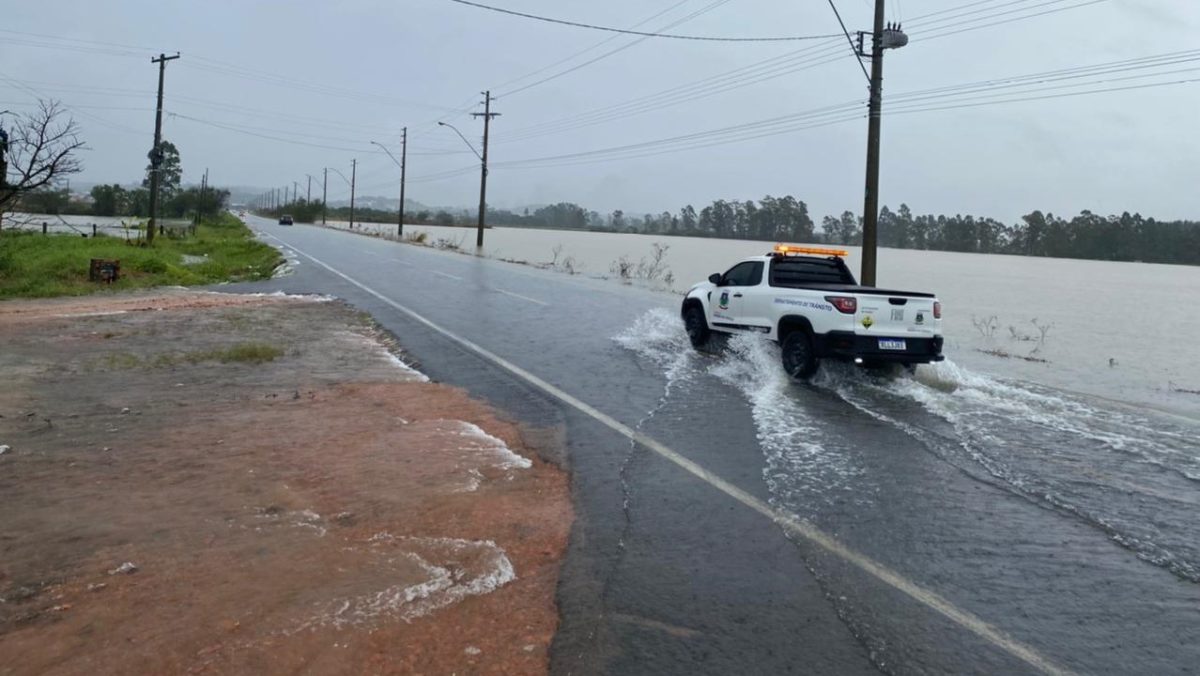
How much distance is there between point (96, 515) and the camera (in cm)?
537

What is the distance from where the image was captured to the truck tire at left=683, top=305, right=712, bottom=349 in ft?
45.4

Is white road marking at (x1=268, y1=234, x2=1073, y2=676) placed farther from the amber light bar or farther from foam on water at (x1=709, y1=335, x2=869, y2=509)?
the amber light bar

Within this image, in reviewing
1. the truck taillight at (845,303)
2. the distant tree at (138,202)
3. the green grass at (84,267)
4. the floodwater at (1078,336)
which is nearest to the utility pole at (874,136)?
the floodwater at (1078,336)

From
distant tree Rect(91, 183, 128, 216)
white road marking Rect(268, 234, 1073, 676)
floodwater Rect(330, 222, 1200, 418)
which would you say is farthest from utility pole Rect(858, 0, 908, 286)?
distant tree Rect(91, 183, 128, 216)

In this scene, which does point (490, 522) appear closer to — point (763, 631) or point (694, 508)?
point (694, 508)

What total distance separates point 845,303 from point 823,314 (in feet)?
1.00

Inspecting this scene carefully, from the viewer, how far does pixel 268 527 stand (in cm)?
529

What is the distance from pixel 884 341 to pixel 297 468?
279 inches

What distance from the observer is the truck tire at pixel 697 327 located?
45.4ft

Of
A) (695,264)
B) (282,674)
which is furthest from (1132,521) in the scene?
(695,264)

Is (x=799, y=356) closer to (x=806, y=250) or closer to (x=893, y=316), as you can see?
(x=893, y=316)

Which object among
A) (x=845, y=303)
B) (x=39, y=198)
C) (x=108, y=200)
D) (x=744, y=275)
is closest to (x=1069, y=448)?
(x=845, y=303)

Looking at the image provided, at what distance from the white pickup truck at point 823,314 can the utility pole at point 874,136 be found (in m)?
6.67

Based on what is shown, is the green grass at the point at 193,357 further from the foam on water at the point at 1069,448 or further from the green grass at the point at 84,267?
the green grass at the point at 84,267
